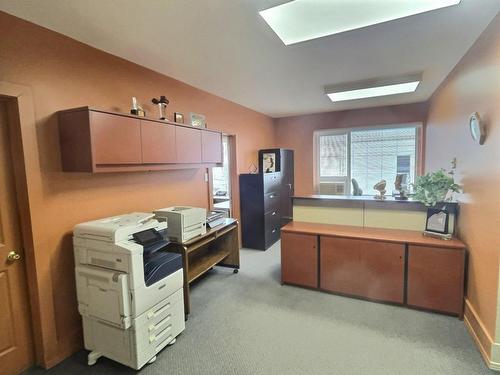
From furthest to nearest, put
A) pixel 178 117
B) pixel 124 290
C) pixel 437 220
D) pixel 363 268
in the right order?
1. pixel 178 117
2. pixel 363 268
3. pixel 437 220
4. pixel 124 290

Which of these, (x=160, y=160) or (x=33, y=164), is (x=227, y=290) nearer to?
(x=160, y=160)

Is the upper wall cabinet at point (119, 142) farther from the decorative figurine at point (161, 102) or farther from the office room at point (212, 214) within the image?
the decorative figurine at point (161, 102)

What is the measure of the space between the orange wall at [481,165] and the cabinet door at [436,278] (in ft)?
0.34

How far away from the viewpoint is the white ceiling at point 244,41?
5.73 feet

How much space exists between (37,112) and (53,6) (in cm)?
72

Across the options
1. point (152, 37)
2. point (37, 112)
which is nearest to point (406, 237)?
point (152, 37)

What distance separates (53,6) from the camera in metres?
1.68

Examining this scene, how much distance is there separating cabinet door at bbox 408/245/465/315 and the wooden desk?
2.04 metres

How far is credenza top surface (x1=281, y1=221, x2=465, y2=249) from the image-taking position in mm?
2521

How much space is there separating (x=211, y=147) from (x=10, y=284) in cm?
220

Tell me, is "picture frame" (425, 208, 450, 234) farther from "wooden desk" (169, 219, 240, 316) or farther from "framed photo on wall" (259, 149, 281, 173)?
"framed photo on wall" (259, 149, 281, 173)

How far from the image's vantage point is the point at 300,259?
122 inches

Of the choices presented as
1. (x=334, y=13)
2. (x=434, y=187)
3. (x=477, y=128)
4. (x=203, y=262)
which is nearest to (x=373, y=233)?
(x=434, y=187)

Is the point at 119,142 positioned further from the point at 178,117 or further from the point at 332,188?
the point at 332,188
